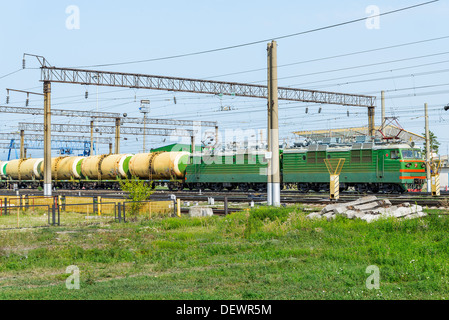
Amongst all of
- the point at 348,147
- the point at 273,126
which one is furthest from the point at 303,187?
the point at 273,126

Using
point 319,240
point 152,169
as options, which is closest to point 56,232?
point 319,240

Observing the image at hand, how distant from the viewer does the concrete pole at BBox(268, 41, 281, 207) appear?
976 inches

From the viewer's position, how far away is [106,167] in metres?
56.9

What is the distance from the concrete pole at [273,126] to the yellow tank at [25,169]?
154ft

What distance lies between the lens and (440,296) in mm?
9523

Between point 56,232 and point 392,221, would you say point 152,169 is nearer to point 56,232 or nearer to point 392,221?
point 56,232

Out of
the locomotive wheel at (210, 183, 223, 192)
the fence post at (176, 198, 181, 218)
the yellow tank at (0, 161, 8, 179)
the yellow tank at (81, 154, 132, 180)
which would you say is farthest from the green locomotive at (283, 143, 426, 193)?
the yellow tank at (0, 161, 8, 179)

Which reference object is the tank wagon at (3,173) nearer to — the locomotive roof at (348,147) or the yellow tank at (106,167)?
the yellow tank at (106,167)

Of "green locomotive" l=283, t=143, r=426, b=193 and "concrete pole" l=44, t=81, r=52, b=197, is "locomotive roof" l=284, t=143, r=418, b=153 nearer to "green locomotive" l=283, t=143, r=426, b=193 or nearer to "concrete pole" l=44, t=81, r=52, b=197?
"green locomotive" l=283, t=143, r=426, b=193

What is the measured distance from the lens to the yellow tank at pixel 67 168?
61.7m

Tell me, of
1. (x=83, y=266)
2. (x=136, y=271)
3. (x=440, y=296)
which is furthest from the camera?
(x=83, y=266)

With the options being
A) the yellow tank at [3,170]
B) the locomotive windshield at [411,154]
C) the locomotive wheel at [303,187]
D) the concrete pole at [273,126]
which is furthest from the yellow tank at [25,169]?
the concrete pole at [273,126]

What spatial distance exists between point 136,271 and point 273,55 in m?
15.5
